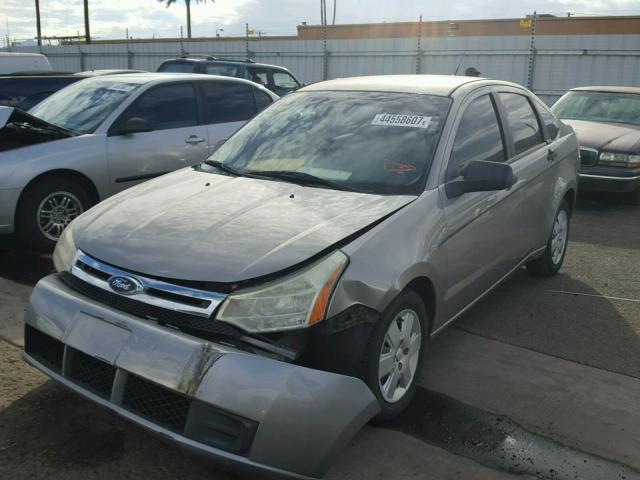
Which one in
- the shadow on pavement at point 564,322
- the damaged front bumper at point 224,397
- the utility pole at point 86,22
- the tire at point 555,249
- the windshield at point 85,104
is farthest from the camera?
the utility pole at point 86,22

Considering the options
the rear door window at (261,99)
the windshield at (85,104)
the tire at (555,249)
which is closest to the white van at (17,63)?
the windshield at (85,104)

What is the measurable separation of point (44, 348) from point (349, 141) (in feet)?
6.40

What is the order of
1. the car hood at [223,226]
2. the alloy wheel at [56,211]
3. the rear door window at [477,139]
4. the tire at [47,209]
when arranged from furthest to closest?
the alloy wheel at [56,211] < the tire at [47,209] < the rear door window at [477,139] < the car hood at [223,226]

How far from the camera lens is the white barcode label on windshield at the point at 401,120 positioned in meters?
3.63

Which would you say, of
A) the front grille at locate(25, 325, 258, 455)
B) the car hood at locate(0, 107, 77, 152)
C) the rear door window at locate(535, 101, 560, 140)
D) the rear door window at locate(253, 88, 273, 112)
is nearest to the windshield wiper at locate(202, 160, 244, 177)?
the front grille at locate(25, 325, 258, 455)

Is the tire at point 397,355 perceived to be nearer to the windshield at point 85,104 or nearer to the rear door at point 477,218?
the rear door at point 477,218

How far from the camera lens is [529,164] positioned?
14.7 ft

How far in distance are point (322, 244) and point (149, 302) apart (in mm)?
757

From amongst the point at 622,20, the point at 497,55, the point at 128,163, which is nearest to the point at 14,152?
the point at 128,163

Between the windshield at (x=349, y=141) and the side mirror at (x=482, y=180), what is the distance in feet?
0.65

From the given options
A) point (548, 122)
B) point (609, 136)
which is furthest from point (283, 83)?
point (548, 122)

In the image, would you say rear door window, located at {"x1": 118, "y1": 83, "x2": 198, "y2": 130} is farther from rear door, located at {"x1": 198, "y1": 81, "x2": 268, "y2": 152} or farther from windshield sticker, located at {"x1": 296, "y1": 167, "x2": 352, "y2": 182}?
windshield sticker, located at {"x1": 296, "y1": 167, "x2": 352, "y2": 182}

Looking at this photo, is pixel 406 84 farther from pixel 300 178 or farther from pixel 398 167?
pixel 300 178

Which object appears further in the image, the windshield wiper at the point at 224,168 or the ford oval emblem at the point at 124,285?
the windshield wiper at the point at 224,168
